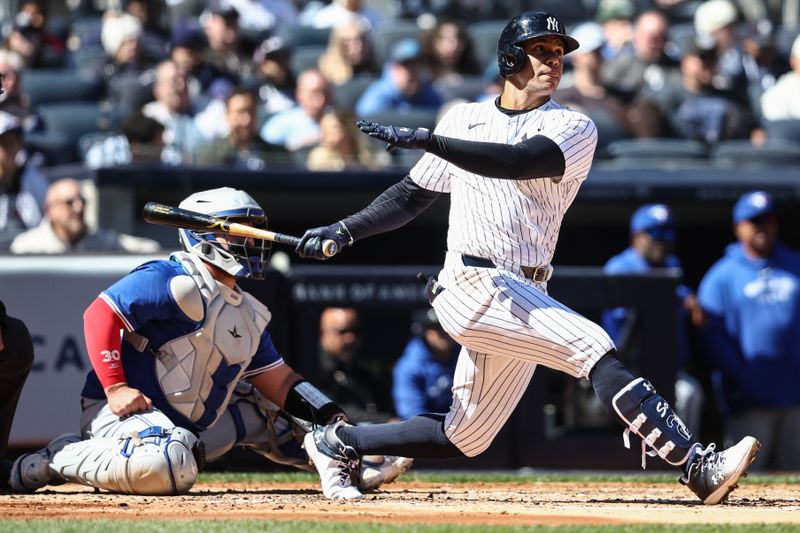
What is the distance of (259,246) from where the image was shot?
16.7ft

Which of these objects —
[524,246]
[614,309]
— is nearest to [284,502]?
[524,246]

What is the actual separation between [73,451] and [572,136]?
197 centimetres

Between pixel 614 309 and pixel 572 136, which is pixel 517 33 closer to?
pixel 572 136

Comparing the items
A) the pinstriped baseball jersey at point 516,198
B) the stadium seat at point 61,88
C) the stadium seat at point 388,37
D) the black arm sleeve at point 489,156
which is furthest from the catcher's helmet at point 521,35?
the stadium seat at point 388,37

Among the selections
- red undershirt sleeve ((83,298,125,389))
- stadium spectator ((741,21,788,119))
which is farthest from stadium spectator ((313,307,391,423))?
stadium spectator ((741,21,788,119))

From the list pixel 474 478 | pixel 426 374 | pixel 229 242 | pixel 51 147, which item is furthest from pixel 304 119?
pixel 229 242

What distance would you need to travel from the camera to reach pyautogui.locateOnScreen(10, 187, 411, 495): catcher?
4805 millimetres

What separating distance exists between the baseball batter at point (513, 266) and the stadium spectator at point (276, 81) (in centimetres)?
472

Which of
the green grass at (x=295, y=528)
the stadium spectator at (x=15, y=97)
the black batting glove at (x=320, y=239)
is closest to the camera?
the green grass at (x=295, y=528)

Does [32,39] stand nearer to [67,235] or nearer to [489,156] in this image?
[67,235]

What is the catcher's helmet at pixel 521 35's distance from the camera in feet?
14.9

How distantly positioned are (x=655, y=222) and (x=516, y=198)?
3449 mm

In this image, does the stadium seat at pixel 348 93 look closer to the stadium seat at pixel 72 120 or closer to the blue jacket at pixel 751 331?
the stadium seat at pixel 72 120

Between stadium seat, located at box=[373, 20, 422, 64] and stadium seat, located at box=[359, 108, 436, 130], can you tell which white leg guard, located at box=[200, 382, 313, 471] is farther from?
stadium seat, located at box=[373, 20, 422, 64]
